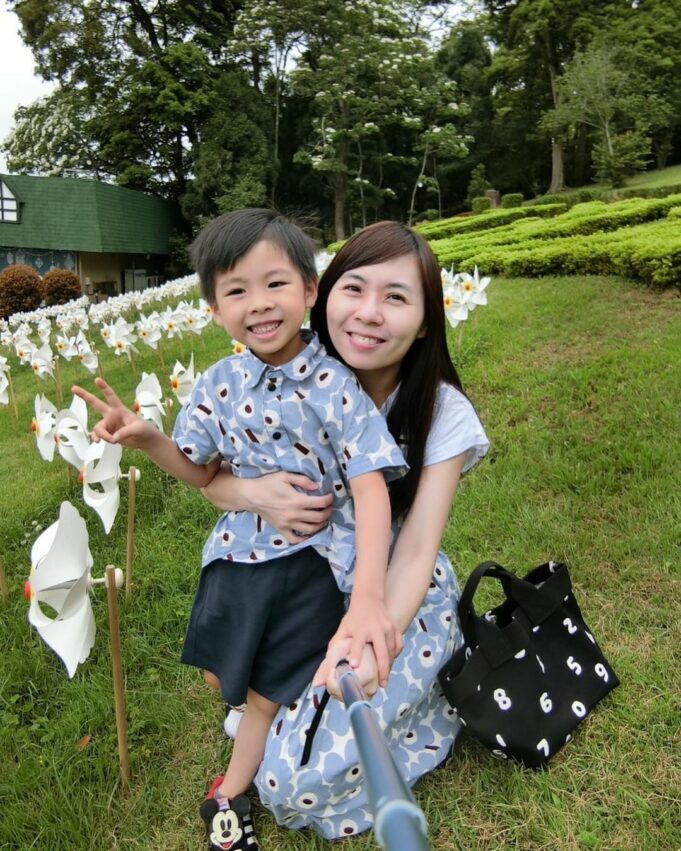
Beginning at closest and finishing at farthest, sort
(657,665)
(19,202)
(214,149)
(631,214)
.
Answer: (657,665)
(631,214)
(19,202)
(214,149)

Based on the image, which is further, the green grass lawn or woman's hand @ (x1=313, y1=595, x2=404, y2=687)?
the green grass lawn

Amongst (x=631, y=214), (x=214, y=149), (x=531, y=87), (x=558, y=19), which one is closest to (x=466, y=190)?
(x=531, y=87)

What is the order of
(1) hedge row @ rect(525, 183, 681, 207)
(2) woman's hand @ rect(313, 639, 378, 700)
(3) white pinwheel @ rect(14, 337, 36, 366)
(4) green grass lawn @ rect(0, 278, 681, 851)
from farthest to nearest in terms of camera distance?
(1) hedge row @ rect(525, 183, 681, 207), (3) white pinwheel @ rect(14, 337, 36, 366), (4) green grass lawn @ rect(0, 278, 681, 851), (2) woman's hand @ rect(313, 639, 378, 700)

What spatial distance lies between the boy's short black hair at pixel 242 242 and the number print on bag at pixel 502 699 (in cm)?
107

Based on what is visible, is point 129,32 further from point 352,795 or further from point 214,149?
point 352,795

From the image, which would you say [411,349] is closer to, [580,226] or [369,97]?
[580,226]

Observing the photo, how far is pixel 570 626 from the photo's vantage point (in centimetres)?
178

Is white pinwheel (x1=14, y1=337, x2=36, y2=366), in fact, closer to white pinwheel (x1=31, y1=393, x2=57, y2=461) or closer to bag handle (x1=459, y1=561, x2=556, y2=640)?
white pinwheel (x1=31, y1=393, x2=57, y2=461)

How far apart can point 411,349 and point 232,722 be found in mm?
1143

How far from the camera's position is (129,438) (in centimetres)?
137

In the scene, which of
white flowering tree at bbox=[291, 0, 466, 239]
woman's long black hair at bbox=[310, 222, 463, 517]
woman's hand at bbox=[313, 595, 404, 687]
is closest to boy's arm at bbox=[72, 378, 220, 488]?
woman's long black hair at bbox=[310, 222, 463, 517]

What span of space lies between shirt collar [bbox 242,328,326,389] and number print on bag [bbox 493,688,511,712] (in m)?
0.90

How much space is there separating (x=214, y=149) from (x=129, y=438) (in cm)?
2243

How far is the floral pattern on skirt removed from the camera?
149 centimetres
